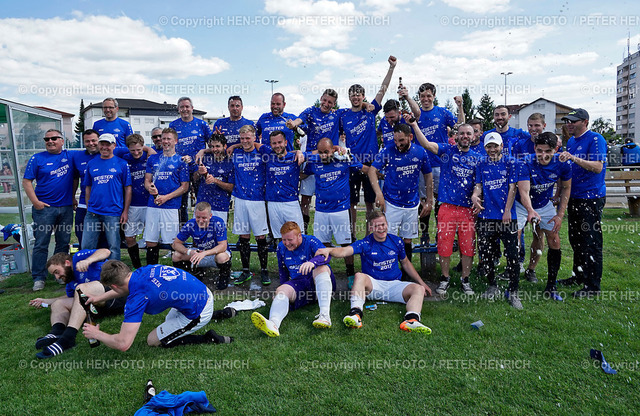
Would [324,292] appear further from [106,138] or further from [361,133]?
[106,138]

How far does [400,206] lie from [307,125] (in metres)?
2.33

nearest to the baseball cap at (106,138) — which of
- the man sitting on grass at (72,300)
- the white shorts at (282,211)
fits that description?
the man sitting on grass at (72,300)

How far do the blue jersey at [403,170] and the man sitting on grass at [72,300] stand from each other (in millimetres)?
4119

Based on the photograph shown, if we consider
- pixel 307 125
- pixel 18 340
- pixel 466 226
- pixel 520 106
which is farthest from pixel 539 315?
pixel 520 106

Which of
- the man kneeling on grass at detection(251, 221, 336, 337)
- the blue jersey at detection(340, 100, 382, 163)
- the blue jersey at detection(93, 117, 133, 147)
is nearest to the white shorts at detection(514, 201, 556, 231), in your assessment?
the blue jersey at detection(340, 100, 382, 163)

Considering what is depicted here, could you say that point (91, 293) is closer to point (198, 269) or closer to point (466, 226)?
point (198, 269)

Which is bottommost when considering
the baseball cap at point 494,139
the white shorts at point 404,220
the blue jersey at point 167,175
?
the white shorts at point 404,220

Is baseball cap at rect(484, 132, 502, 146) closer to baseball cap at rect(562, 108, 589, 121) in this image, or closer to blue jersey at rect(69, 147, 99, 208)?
baseball cap at rect(562, 108, 589, 121)

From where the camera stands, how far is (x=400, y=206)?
6.02 metres

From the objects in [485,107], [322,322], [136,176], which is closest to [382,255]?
[322,322]

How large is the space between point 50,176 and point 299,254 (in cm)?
461

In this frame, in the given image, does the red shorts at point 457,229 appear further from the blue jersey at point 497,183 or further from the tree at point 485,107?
the tree at point 485,107

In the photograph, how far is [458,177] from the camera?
5.68 meters

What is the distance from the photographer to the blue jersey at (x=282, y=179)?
6.21 metres
